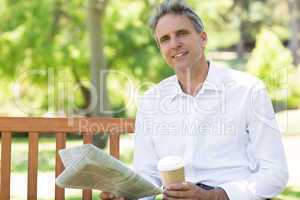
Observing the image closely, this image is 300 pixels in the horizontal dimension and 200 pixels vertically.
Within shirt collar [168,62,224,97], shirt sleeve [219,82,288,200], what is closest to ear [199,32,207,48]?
shirt collar [168,62,224,97]

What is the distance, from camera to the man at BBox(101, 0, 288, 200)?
2848mm

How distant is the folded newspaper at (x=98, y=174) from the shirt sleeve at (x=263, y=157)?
44cm

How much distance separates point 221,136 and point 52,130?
1260 mm

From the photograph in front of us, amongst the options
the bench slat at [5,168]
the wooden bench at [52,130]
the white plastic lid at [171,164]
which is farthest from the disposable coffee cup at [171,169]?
the bench slat at [5,168]

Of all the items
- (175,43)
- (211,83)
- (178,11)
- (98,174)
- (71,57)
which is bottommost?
(98,174)

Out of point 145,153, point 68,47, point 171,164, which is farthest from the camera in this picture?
point 68,47

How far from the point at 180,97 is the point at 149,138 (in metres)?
0.29

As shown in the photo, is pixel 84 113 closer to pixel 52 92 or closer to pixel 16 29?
pixel 52 92

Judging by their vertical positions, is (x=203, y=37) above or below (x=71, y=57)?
below

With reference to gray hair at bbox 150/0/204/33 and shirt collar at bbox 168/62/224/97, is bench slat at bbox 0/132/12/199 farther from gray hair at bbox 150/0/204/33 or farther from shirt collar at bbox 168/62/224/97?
gray hair at bbox 150/0/204/33

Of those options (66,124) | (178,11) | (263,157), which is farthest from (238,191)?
(66,124)

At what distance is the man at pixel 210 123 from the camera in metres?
2.85

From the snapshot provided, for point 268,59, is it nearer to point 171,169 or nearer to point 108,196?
point 108,196

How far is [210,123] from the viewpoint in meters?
3.04
